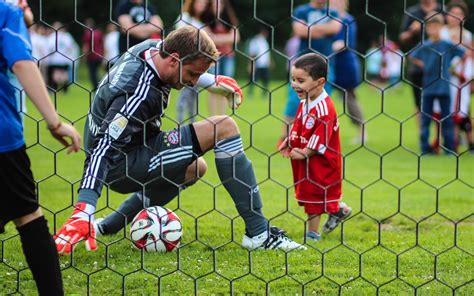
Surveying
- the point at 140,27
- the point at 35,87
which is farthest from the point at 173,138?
the point at 140,27

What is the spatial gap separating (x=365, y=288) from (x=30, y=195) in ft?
4.64

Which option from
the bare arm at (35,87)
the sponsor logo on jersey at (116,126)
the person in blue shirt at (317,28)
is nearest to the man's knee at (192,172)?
the sponsor logo on jersey at (116,126)

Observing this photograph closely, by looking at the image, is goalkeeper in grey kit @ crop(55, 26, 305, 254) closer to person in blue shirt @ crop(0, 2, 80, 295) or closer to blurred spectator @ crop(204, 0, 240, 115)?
person in blue shirt @ crop(0, 2, 80, 295)

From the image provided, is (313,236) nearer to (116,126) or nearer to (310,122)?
(310,122)

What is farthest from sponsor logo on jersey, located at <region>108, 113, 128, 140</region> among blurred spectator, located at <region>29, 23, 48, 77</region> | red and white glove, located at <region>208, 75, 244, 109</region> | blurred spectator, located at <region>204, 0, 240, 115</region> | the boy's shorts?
blurred spectator, located at <region>29, 23, 48, 77</region>

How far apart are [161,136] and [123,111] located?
450 mm

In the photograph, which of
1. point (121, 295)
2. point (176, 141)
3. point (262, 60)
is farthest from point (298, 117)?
point (262, 60)

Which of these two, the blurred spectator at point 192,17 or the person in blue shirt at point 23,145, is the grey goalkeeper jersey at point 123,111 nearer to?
the person in blue shirt at point 23,145

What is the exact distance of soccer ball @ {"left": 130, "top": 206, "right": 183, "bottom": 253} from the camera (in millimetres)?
4137

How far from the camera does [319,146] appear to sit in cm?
440

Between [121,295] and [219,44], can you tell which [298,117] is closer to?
[121,295]

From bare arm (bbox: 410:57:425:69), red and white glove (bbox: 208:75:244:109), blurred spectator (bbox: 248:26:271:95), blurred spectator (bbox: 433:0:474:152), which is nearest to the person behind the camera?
red and white glove (bbox: 208:75:244:109)

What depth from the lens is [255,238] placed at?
13.7 ft

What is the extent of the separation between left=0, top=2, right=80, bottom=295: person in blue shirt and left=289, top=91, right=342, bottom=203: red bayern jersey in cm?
173
